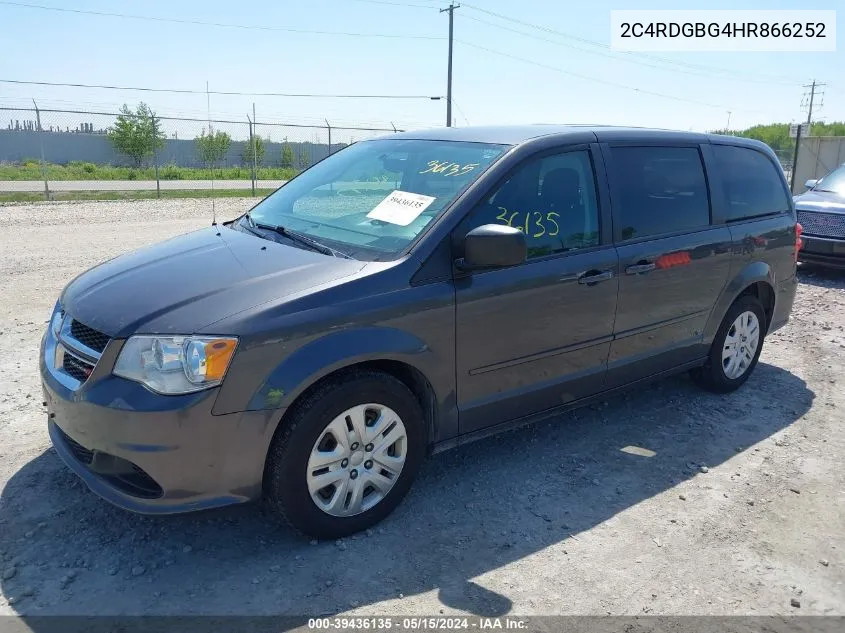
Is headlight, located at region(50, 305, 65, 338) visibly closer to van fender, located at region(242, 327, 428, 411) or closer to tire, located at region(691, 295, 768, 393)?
van fender, located at region(242, 327, 428, 411)

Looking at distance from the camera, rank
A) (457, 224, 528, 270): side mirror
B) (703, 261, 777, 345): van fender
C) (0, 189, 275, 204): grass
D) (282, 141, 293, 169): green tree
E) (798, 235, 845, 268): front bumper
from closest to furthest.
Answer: (457, 224, 528, 270): side mirror < (703, 261, 777, 345): van fender < (798, 235, 845, 268): front bumper < (0, 189, 275, 204): grass < (282, 141, 293, 169): green tree

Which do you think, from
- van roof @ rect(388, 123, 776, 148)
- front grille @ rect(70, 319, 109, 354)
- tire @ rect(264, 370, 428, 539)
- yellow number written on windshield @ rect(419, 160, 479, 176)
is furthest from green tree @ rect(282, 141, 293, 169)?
tire @ rect(264, 370, 428, 539)

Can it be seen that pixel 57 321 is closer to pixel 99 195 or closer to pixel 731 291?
pixel 731 291

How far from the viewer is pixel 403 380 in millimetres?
3271

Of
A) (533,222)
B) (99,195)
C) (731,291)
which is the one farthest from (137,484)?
(99,195)

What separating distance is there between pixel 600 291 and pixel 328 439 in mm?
1784

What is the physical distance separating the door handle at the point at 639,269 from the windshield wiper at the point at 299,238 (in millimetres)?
1718

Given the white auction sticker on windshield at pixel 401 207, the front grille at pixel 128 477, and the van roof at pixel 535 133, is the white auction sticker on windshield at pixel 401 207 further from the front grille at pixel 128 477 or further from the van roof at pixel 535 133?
the front grille at pixel 128 477

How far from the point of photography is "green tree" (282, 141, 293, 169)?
1507 inches

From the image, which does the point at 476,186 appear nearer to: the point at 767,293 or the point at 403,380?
the point at 403,380

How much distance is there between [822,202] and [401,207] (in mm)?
8510

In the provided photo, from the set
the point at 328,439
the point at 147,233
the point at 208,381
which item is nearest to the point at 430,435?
the point at 328,439

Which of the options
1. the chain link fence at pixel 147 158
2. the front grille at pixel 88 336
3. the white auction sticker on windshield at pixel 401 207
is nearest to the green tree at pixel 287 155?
the chain link fence at pixel 147 158

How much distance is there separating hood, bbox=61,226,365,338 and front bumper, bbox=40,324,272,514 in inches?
8.3
